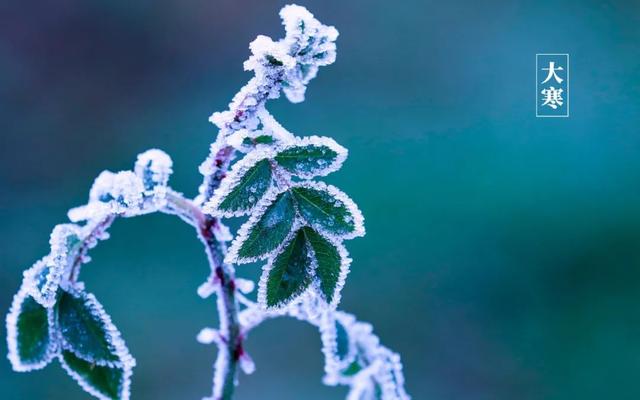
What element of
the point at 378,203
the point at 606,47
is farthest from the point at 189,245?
the point at 606,47

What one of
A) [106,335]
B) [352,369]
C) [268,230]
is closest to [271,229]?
[268,230]

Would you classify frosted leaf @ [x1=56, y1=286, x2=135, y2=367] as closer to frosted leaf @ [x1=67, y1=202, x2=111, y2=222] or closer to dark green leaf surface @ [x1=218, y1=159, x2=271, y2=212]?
frosted leaf @ [x1=67, y1=202, x2=111, y2=222]

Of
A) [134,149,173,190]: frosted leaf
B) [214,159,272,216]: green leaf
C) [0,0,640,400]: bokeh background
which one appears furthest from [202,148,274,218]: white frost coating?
[0,0,640,400]: bokeh background

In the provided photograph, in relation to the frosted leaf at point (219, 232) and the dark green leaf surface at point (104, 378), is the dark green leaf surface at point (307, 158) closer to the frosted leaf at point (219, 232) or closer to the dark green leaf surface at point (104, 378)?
the frosted leaf at point (219, 232)

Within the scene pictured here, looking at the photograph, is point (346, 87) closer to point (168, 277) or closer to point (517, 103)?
point (517, 103)

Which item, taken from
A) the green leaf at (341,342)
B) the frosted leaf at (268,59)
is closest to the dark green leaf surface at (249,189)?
the frosted leaf at (268,59)

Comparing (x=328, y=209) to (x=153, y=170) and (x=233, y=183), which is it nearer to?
(x=233, y=183)
